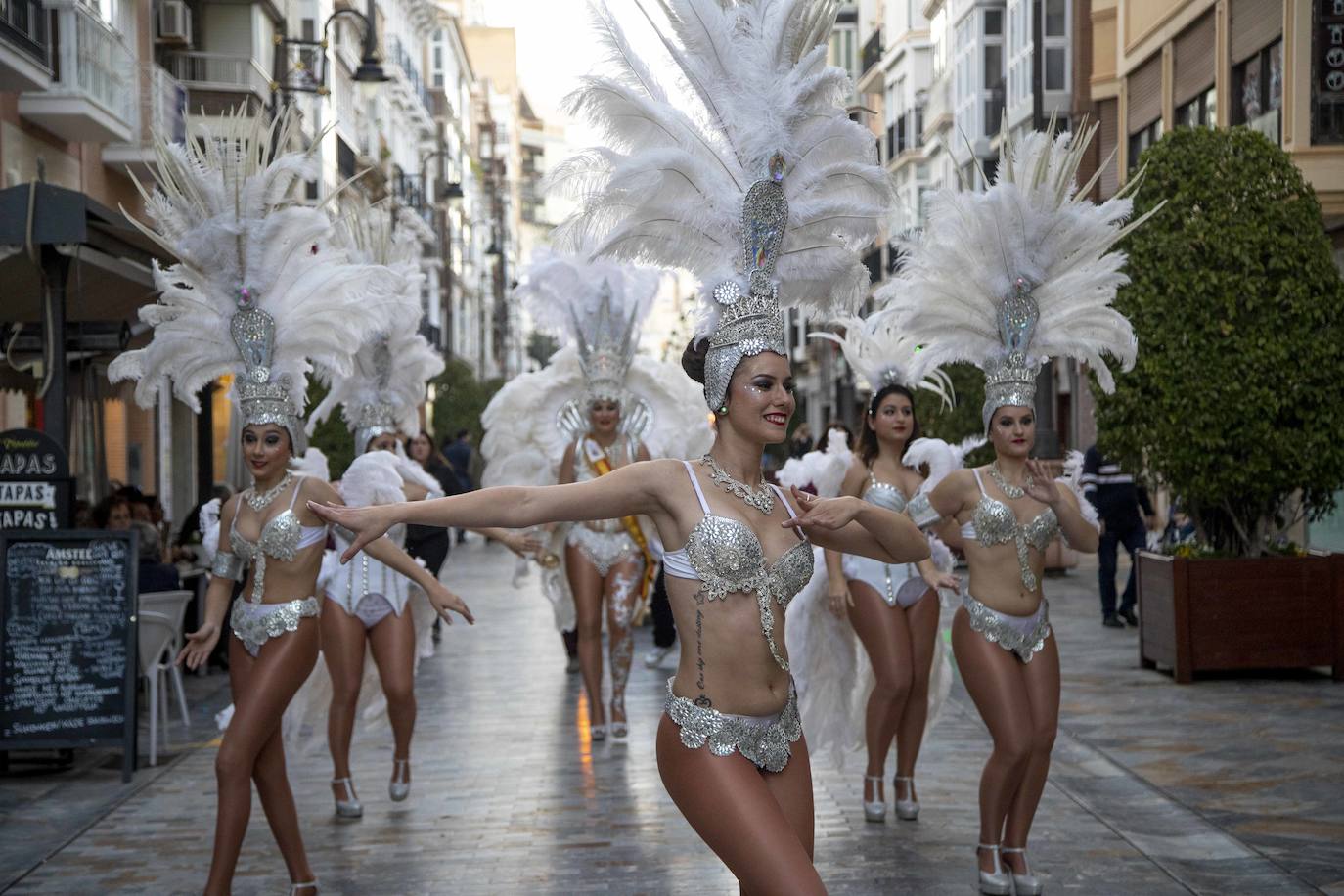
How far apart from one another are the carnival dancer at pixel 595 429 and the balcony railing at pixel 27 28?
28.7ft

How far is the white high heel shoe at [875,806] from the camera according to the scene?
26.2ft

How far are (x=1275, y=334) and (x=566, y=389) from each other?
5.22 meters

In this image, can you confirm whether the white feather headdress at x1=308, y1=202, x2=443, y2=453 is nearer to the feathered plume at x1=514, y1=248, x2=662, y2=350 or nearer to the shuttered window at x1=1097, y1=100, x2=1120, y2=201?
the feathered plume at x1=514, y1=248, x2=662, y2=350

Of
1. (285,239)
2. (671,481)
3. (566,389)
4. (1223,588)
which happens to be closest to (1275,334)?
(1223,588)

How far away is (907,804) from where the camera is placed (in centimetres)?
804

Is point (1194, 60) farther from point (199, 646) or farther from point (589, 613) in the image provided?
point (199, 646)

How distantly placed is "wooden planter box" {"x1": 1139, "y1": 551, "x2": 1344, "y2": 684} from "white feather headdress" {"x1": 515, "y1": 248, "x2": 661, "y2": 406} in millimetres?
4239

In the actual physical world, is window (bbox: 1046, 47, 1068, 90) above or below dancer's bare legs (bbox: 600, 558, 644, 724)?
above

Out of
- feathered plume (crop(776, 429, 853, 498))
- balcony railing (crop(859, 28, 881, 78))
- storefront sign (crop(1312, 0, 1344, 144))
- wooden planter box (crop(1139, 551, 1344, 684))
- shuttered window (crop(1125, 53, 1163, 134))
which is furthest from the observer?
balcony railing (crop(859, 28, 881, 78))

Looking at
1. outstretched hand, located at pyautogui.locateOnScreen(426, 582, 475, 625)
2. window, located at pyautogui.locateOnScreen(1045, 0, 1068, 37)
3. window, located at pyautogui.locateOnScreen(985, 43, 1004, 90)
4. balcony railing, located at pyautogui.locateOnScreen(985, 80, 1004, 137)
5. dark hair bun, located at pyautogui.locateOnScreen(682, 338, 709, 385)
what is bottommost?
outstretched hand, located at pyautogui.locateOnScreen(426, 582, 475, 625)

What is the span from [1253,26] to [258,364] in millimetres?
16333

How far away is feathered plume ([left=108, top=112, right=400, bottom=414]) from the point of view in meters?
7.38

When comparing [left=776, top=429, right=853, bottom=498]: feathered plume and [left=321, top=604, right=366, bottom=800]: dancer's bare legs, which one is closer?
[left=321, top=604, right=366, bottom=800]: dancer's bare legs

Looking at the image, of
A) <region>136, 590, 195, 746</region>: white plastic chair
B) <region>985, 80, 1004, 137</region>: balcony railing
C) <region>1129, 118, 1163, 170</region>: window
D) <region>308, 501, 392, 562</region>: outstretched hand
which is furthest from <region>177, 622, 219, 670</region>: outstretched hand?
<region>985, 80, 1004, 137</region>: balcony railing
